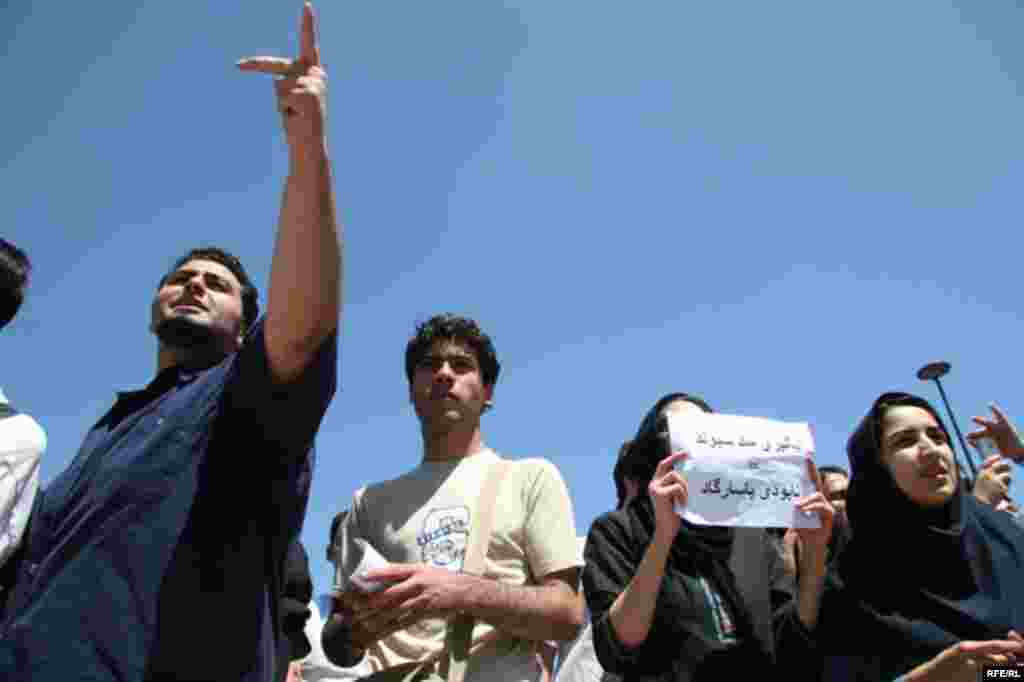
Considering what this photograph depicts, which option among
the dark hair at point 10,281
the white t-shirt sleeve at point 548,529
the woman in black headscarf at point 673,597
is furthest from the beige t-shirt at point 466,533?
the dark hair at point 10,281

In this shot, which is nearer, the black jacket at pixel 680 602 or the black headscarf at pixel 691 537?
the black jacket at pixel 680 602

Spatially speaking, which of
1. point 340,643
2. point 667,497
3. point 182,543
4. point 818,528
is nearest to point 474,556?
point 340,643

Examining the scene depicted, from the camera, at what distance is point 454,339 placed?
140 inches

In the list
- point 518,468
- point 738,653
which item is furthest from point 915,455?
point 518,468

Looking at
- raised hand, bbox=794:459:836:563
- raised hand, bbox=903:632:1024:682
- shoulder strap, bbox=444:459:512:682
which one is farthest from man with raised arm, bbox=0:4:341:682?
raised hand, bbox=903:632:1024:682

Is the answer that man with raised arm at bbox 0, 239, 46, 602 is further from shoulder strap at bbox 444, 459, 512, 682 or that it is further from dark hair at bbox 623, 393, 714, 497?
dark hair at bbox 623, 393, 714, 497

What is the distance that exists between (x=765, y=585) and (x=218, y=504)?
223cm

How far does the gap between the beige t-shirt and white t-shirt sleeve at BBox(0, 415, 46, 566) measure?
1268 mm

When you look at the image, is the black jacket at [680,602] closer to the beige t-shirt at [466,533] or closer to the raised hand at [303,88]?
the beige t-shirt at [466,533]

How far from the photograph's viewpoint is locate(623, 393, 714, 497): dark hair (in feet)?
11.4

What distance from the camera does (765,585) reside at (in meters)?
3.09

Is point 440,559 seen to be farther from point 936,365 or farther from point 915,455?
point 936,365

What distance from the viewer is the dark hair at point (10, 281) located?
258cm

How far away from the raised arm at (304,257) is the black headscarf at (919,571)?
264 cm
